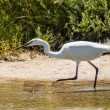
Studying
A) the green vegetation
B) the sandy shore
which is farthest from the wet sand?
the green vegetation

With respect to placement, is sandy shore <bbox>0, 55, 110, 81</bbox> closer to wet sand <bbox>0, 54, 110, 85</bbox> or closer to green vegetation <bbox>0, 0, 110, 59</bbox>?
wet sand <bbox>0, 54, 110, 85</bbox>

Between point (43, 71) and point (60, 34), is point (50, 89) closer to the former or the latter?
point (43, 71)

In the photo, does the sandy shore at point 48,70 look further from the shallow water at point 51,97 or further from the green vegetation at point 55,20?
the green vegetation at point 55,20

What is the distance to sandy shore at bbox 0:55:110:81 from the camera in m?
10.9

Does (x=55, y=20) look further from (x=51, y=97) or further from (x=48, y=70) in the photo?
(x=51, y=97)

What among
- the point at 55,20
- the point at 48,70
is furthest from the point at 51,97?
the point at 55,20

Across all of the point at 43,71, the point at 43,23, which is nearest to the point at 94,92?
the point at 43,71

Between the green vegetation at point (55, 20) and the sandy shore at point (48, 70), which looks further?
the green vegetation at point (55, 20)

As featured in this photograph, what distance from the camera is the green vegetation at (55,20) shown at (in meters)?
12.9

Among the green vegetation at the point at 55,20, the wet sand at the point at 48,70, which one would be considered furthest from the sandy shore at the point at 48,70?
the green vegetation at the point at 55,20

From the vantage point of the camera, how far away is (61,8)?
13633mm

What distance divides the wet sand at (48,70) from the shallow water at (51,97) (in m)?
0.75

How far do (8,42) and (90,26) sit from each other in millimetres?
1877

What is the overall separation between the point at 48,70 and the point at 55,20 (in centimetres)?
243
